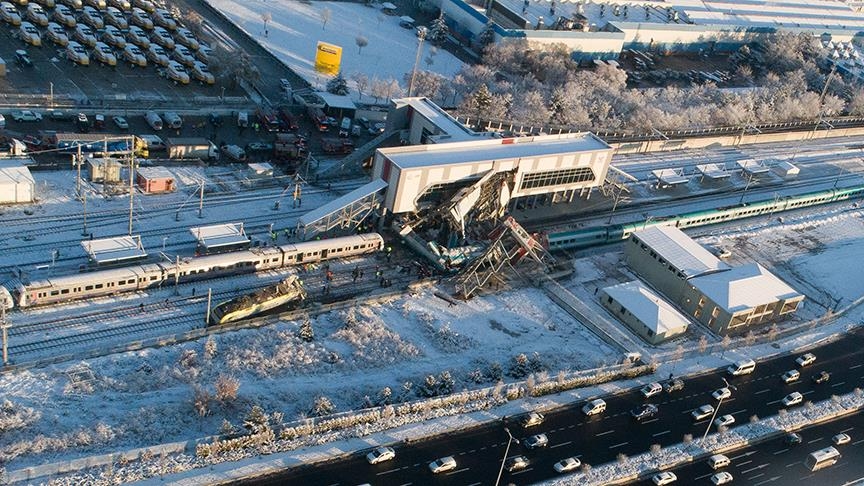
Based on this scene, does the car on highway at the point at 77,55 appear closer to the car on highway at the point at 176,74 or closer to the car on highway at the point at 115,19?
the car on highway at the point at 176,74

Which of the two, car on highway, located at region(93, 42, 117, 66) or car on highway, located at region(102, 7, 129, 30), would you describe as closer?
car on highway, located at region(93, 42, 117, 66)

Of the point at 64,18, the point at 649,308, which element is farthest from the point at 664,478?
the point at 64,18

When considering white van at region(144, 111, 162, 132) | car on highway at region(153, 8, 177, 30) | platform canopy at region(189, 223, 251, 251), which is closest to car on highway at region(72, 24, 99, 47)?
car on highway at region(153, 8, 177, 30)

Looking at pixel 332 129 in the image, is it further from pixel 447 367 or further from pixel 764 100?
pixel 764 100

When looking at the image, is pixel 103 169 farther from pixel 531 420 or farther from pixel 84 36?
pixel 531 420

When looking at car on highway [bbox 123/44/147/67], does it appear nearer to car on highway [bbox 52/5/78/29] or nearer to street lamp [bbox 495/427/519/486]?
car on highway [bbox 52/5/78/29]

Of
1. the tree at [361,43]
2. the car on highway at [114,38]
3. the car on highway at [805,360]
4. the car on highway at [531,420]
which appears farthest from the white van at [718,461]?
the tree at [361,43]
